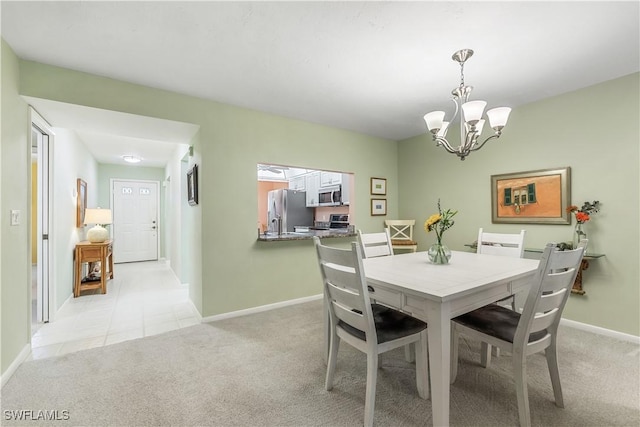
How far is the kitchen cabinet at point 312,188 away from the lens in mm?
5477

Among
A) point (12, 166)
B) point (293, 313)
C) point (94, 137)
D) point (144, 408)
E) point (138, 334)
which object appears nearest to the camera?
point (144, 408)

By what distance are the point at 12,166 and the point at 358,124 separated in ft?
11.0

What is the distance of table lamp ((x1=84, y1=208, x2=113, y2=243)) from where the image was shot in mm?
4000

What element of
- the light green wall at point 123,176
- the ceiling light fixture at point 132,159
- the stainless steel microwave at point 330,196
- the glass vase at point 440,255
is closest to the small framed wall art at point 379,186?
the stainless steel microwave at point 330,196

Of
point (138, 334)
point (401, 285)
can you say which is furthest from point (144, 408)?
point (401, 285)

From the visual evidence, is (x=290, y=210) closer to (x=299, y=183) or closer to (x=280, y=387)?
(x=299, y=183)

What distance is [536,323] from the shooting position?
1.43m

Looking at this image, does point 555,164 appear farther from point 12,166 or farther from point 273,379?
point 12,166

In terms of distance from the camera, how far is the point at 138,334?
2.65 m

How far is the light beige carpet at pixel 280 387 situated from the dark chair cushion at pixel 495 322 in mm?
439

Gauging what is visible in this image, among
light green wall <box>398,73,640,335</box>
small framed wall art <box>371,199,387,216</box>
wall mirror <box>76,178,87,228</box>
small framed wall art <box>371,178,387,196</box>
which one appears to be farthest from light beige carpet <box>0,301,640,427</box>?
wall mirror <box>76,178,87,228</box>

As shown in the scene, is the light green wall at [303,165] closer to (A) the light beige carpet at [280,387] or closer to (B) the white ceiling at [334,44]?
(B) the white ceiling at [334,44]

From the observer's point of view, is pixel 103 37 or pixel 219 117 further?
pixel 219 117

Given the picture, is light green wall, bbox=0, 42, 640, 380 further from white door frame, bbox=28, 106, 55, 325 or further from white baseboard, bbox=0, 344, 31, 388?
white door frame, bbox=28, 106, 55, 325
